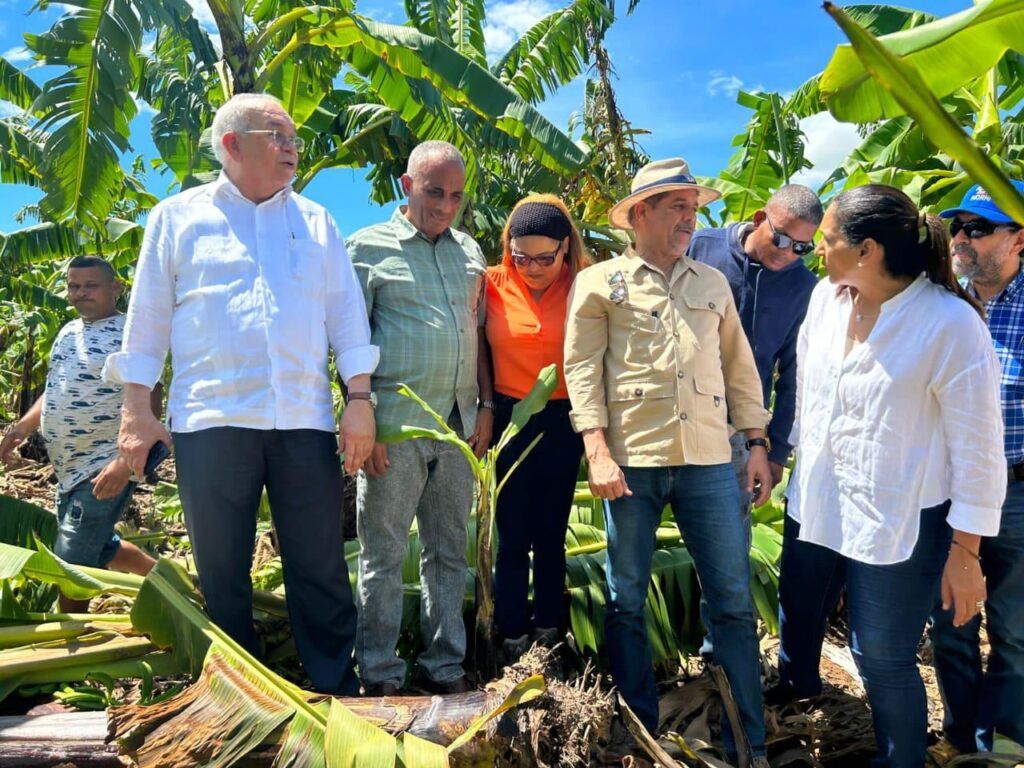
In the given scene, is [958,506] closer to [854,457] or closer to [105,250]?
[854,457]

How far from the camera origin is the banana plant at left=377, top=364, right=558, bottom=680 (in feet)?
8.60

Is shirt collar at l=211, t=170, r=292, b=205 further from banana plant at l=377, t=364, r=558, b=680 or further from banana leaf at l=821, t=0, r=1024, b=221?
banana leaf at l=821, t=0, r=1024, b=221

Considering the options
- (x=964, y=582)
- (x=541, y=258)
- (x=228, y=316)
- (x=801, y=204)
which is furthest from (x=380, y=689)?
(x=801, y=204)

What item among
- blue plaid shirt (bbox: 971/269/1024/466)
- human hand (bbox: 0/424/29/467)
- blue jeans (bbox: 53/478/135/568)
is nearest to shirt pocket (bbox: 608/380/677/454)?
blue plaid shirt (bbox: 971/269/1024/466)

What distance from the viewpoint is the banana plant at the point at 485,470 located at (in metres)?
2.62

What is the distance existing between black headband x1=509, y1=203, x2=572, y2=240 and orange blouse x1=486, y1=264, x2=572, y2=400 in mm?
207

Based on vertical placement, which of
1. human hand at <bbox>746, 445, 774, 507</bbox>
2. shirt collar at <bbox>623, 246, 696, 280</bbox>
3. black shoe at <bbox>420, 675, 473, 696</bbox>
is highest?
shirt collar at <bbox>623, 246, 696, 280</bbox>

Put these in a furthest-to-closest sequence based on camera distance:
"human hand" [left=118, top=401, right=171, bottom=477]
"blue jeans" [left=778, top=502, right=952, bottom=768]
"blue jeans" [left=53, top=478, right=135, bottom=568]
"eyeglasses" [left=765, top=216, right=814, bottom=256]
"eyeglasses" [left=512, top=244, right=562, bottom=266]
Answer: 1. "blue jeans" [left=53, top=478, right=135, bottom=568]
2. "eyeglasses" [left=765, top=216, right=814, bottom=256]
3. "eyeglasses" [left=512, top=244, right=562, bottom=266]
4. "human hand" [left=118, top=401, right=171, bottom=477]
5. "blue jeans" [left=778, top=502, right=952, bottom=768]

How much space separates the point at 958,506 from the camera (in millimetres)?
2109

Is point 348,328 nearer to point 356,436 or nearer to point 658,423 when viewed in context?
point 356,436

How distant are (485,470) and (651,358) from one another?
70 centimetres

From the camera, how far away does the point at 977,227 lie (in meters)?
2.65

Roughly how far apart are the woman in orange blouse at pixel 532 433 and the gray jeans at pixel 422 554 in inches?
7.9

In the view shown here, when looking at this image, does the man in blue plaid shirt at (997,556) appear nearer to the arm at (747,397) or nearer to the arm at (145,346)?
the arm at (747,397)
